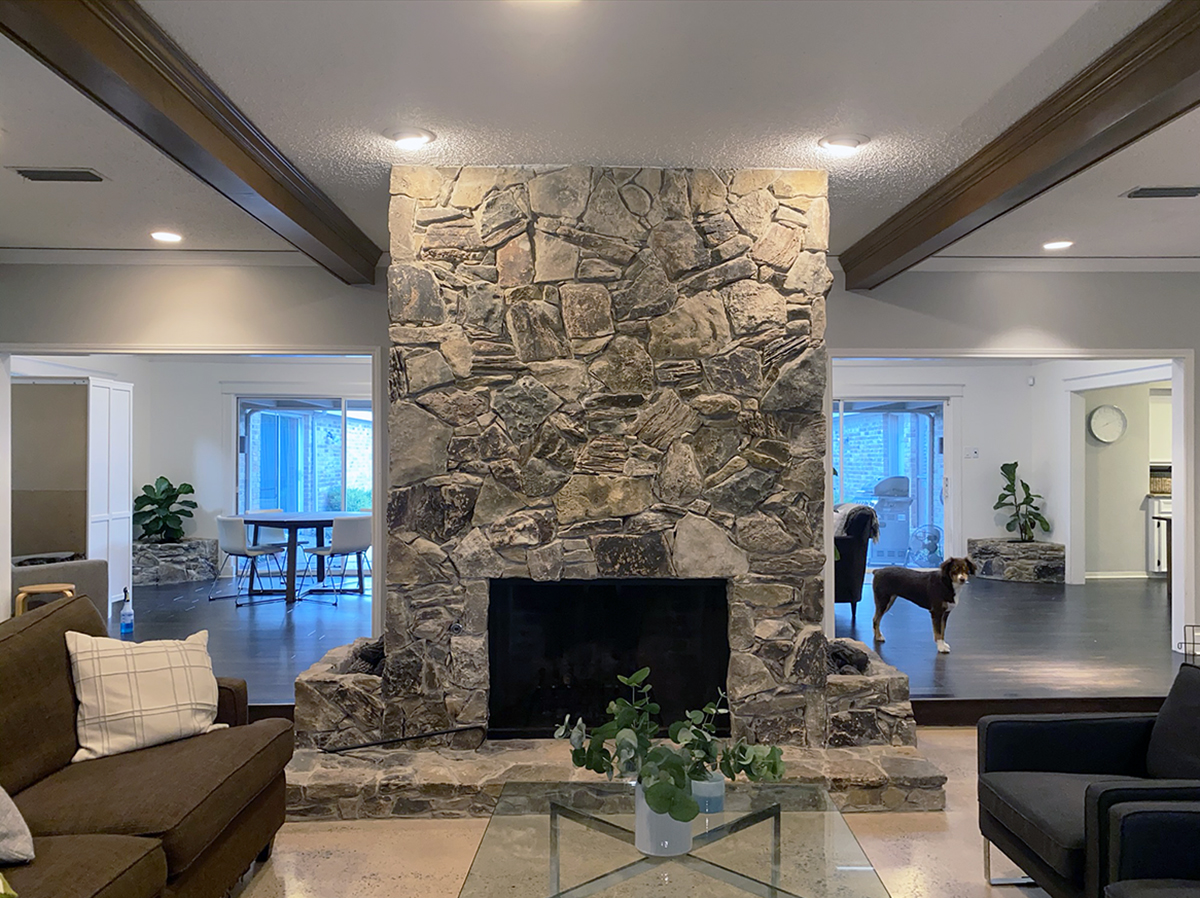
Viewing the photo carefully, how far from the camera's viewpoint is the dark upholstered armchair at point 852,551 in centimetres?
692

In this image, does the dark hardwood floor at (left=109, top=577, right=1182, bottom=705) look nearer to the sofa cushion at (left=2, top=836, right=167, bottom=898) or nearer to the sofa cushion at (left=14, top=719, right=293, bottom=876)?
the sofa cushion at (left=14, top=719, right=293, bottom=876)

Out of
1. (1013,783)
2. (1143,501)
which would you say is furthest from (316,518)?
(1143,501)

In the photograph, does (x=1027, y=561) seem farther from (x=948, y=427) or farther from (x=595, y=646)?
(x=595, y=646)

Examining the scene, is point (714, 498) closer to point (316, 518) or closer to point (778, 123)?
point (778, 123)

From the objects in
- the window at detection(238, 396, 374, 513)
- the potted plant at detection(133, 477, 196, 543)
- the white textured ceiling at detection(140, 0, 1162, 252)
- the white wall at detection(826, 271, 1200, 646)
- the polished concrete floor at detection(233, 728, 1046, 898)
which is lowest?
the polished concrete floor at detection(233, 728, 1046, 898)

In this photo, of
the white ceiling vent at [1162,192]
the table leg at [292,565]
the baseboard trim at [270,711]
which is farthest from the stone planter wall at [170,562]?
the white ceiling vent at [1162,192]

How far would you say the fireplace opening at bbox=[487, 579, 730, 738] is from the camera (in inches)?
168

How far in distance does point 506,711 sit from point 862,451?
759cm

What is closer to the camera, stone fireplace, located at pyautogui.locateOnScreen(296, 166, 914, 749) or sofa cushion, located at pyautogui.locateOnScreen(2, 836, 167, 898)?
sofa cushion, located at pyautogui.locateOnScreen(2, 836, 167, 898)

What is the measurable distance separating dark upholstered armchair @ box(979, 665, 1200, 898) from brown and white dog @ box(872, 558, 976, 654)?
3116 millimetres

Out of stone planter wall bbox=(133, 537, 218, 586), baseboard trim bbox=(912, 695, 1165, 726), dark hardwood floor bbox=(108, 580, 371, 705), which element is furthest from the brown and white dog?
stone planter wall bbox=(133, 537, 218, 586)

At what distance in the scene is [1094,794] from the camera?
2.41m

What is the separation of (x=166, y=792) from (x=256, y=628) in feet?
15.0

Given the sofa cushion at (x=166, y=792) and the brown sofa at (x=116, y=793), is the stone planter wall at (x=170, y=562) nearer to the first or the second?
the brown sofa at (x=116, y=793)
